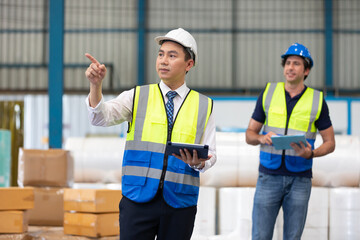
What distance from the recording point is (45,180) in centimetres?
492

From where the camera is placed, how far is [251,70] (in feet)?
53.4

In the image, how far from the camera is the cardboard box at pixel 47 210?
4859 millimetres

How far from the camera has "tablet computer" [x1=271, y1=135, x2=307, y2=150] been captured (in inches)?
126

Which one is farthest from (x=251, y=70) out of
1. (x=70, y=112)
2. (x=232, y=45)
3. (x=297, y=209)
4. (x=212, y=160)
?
(x=212, y=160)

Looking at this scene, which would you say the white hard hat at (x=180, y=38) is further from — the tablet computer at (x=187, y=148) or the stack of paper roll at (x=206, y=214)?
the stack of paper roll at (x=206, y=214)

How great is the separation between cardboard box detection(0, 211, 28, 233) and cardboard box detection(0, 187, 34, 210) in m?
0.05

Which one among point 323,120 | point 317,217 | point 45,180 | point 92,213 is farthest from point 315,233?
point 45,180

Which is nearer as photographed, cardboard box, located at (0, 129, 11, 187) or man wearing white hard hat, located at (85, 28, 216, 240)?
man wearing white hard hat, located at (85, 28, 216, 240)

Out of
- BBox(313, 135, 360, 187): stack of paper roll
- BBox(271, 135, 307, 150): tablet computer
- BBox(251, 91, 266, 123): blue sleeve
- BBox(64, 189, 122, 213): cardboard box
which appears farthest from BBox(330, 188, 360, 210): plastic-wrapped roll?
BBox(64, 189, 122, 213): cardboard box

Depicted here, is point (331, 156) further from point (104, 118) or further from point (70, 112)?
point (70, 112)

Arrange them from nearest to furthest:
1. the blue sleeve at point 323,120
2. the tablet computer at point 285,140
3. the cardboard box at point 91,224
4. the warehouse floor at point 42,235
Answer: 1. the tablet computer at point 285,140
2. the blue sleeve at point 323,120
3. the warehouse floor at point 42,235
4. the cardboard box at point 91,224

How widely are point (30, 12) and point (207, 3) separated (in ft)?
19.4

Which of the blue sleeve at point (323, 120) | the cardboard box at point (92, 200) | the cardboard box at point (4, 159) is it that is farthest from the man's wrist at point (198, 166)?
the cardboard box at point (4, 159)

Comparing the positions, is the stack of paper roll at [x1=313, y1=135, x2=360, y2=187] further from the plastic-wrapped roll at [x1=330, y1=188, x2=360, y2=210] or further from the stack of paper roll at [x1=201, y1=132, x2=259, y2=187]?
the stack of paper roll at [x1=201, y1=132, x2=259, y2=187]
